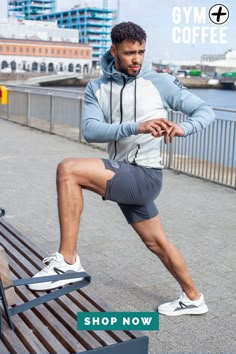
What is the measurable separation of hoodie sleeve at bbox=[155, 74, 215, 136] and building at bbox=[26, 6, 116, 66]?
130 metres

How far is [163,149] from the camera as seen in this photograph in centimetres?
969

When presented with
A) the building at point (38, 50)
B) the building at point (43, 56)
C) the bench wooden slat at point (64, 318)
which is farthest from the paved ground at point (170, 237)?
the building at point (38, 50)

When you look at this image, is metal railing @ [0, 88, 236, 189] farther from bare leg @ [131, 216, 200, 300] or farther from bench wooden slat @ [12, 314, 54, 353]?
bench wooden slat @ [12, 314, 54, 353]

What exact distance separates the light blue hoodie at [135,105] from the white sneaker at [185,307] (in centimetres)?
100

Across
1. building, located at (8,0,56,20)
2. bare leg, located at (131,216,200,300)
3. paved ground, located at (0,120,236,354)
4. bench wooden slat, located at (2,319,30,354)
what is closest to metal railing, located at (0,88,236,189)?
paved ground, located at (0,120,236,354)

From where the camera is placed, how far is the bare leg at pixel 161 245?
334cm

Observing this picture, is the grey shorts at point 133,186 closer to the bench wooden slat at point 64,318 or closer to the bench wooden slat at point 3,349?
the bench wooden slat at point 64,318

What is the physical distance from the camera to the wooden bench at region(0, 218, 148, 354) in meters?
2.38

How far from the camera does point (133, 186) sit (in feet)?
10.3

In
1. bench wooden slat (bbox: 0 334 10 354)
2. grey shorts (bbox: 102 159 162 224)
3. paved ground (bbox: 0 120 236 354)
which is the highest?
grey shorts (bbox: 102 159 162 224)

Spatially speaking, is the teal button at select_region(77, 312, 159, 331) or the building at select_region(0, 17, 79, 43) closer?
the teal button at select_region(77, 312, 159, 331)

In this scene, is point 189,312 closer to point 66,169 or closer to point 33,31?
point 66,169

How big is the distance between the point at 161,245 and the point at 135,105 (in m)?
0.88

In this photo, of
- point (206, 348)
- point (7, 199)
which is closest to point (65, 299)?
point (206, 348)
